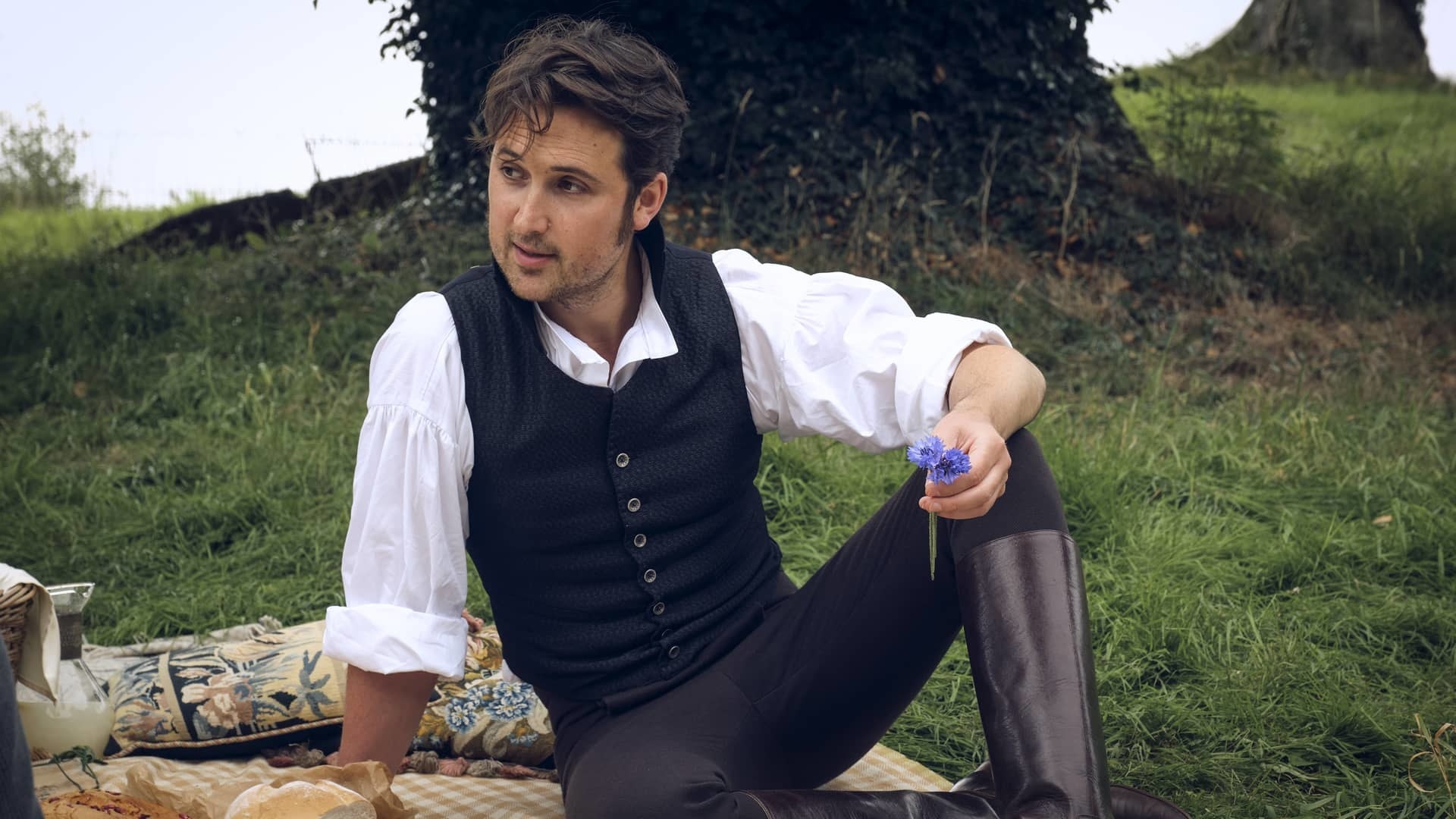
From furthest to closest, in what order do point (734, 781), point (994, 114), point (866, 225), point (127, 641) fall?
point (994, 114) → point (866, 225) → point (127, 641) → point (734, 781)

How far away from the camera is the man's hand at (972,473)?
1.90 m

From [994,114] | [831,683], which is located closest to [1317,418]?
[994,114]

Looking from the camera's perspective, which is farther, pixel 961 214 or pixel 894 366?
pixel 961 214

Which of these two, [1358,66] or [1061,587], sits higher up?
[1358,66]

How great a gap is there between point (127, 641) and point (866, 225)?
4.50 metres

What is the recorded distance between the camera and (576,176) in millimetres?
2172

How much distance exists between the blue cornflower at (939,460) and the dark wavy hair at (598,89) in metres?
0.76

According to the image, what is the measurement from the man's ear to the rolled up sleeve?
0.22m

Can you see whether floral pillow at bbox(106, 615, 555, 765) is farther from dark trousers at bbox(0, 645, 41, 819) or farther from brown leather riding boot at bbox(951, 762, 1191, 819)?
dark trousers at bbox(0, 645, 41, 819)

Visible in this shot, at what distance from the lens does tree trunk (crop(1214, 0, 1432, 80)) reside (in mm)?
12945

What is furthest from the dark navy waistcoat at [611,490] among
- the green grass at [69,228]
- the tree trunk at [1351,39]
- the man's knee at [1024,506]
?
the tree trunk at [1351,39]

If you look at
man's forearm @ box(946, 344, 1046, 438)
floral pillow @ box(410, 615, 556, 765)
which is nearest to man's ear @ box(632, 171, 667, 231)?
man's forearm @ box(946, 344, 1046, 438)

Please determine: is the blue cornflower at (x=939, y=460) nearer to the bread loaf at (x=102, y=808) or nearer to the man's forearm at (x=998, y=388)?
the man's forearm at (x=998, y=388)

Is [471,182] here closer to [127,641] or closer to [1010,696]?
[127,641]
